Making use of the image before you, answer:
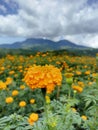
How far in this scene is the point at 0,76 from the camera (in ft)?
23.9

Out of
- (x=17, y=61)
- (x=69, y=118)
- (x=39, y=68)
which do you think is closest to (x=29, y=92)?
(x=69, y=118)

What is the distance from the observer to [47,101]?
2.61 m

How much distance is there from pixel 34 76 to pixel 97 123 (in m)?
0.91

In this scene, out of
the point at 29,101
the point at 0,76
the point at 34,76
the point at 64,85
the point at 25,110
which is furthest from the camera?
the point at 0,76

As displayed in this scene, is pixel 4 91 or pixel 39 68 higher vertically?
pixel 39 68

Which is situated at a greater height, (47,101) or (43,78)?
(43,78)

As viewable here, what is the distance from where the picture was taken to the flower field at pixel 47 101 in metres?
2.42

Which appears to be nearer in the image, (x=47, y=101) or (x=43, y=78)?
(x=43, y=78)

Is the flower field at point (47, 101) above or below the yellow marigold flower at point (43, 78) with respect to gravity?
below

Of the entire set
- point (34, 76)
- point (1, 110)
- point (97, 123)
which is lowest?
point (1, 110)

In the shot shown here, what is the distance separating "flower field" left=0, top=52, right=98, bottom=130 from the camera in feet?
7.94

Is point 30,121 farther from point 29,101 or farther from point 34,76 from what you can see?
point 29,101

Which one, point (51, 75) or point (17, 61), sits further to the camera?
point (17, 61)

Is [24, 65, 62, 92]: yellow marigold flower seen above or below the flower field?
above
